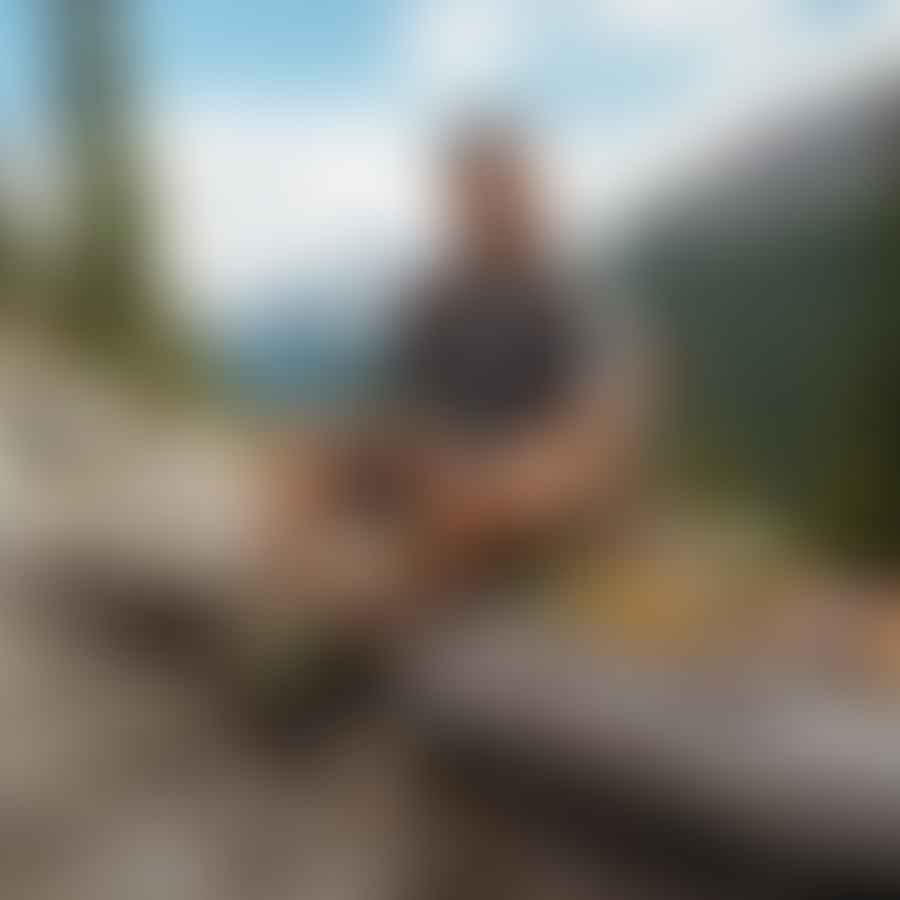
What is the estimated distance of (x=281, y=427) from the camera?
596mm

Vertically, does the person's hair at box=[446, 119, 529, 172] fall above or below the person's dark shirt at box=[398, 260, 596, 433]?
above

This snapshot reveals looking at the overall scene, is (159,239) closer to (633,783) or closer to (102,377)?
(102,377)

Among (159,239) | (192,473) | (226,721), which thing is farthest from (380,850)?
(159,239)

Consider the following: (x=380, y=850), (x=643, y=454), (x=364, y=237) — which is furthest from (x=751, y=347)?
(x=380, y=850)

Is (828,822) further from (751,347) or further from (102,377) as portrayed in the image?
(102,377)

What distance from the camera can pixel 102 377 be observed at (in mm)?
606

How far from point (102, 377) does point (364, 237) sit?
14 cm

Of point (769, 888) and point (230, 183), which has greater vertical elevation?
point (230, 183)

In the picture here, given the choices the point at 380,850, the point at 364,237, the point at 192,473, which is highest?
the point at 364,237

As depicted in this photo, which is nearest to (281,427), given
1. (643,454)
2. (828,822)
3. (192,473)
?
(192,473)

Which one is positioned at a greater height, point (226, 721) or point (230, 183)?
point (230, 183)

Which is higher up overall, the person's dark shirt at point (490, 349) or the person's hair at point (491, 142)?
the person's hair at point (491, 142)

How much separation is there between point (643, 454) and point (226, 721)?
0.78ft

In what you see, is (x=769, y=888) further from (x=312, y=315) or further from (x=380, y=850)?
(x=312, y=315)
